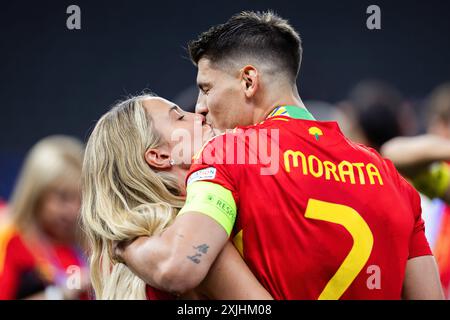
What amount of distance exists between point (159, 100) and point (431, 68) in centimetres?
552

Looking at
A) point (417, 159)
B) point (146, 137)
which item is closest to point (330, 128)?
point (146, 137)

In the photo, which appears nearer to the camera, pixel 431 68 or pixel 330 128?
pixel 330 128

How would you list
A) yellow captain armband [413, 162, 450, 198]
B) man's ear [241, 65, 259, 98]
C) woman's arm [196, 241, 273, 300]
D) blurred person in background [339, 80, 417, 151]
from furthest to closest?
1. blurred person in background [339, 80, 417, 151]
2. yellow captain armband [413, 162, 450, 198]
3. man's ear [241, 65, 259, 98]
4. woman's arm [196, 241, 273, 300]

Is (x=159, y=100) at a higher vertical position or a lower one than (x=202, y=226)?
higher

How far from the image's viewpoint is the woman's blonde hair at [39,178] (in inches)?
173

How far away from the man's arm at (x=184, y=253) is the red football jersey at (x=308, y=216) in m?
0.16

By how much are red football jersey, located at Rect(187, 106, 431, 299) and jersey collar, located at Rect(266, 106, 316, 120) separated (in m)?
0.11

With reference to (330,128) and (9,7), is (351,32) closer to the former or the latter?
(9,7)

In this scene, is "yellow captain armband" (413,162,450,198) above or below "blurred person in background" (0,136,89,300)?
above

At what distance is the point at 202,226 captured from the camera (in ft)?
7.22

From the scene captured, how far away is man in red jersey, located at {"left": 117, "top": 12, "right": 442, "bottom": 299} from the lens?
2217 mm

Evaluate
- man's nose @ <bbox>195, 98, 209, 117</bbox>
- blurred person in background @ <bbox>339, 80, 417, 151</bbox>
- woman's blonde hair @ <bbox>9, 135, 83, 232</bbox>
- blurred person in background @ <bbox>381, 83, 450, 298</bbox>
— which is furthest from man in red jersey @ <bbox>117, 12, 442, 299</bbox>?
woman's blonde hair @ <bbox>9, 135, 83, 232</bbox>

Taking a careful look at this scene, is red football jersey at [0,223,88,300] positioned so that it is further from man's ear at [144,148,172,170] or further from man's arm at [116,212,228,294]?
man's arm at [116,212,228,294]

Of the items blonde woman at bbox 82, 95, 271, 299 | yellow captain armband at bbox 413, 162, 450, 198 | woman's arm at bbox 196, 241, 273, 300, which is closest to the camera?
woman's arm at bbox 196, 241, 273, 300
